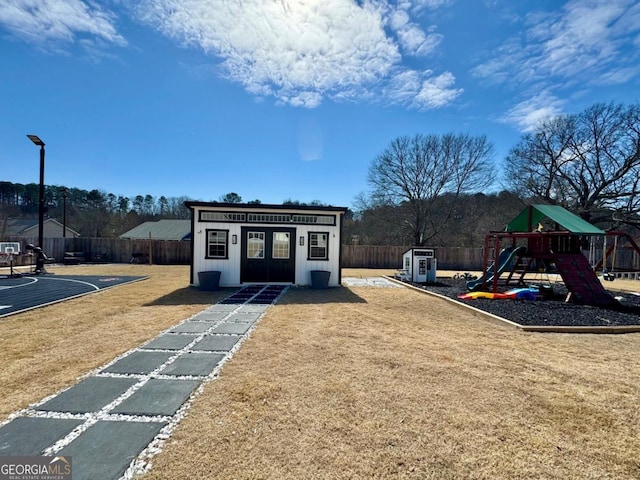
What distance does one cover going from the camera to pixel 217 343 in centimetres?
466

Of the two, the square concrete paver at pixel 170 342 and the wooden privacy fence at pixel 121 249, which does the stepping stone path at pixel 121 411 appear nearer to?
the square concrete paver at pixel 170 342

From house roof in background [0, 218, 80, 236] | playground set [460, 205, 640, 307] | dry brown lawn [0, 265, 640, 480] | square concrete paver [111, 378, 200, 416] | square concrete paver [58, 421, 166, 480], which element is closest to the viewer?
square concrete paver [58, 421, 166, 480]

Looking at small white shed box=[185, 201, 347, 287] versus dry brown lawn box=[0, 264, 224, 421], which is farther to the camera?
small white shed box=[185, 201, 347, 287]

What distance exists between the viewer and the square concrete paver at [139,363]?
3.56 meters

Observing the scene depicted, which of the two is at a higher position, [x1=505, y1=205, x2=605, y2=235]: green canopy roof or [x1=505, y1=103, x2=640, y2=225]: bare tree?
[x1=505, y1=103, x2=640, y2=225]: bare tree

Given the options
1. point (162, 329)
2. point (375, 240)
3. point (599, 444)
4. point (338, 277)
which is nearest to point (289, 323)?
point (162, 329)

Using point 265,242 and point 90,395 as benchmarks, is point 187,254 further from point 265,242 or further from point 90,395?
point 90,395

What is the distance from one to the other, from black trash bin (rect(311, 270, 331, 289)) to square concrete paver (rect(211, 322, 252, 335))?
4843 millimetres

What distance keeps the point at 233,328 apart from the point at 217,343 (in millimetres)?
832

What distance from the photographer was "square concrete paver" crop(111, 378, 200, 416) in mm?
2670

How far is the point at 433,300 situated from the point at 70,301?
10.4 metres

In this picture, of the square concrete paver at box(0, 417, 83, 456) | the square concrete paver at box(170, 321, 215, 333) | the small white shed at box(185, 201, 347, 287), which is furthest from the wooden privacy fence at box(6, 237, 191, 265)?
the square concrete paver at box(0, 417, 83, 456)

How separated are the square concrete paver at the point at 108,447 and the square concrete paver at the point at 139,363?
47.2 inches

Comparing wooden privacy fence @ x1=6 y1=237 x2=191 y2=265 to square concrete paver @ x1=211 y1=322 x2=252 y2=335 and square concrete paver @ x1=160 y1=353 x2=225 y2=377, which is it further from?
square concrete paver @ x1=160 y1=353 x2=225 y2=377
